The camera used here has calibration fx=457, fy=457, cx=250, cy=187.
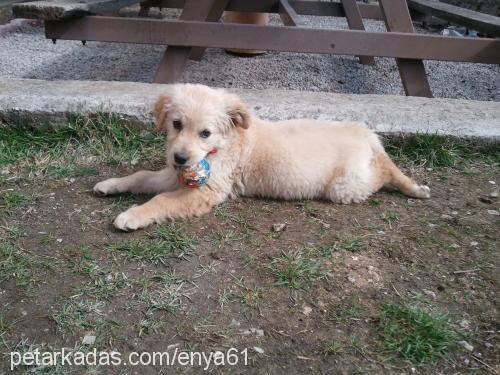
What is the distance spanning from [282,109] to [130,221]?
1599 millimetres

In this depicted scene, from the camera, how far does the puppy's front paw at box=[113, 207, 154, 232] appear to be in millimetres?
2470

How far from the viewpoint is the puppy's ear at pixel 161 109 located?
8.68 ft

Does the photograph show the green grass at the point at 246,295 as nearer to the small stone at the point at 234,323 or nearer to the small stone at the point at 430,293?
the small stone at the point at 234,323

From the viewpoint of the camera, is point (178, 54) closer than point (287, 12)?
Yes

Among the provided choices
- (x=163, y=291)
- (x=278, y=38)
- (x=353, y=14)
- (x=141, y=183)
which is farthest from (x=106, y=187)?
(x=353, y=14)

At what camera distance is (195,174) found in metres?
2.65

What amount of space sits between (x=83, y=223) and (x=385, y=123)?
2255mm

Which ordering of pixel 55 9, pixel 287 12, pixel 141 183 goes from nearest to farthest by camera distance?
pixel 141 183, pixel 55 9, pixel 287 12

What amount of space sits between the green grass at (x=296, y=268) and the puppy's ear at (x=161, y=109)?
1052 millimetres

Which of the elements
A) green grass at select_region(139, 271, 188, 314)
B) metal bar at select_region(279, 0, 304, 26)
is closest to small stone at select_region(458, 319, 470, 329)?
green grass at select_region(139, 271, 188, 314)

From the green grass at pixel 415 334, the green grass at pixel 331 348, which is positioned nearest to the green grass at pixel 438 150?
the green grass at pixel 415 334

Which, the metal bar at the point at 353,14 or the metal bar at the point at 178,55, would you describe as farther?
the metal bar at the point at 353,14

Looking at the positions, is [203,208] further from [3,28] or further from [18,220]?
[3,28]

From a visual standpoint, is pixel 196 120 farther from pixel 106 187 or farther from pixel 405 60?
pixel 405 60
